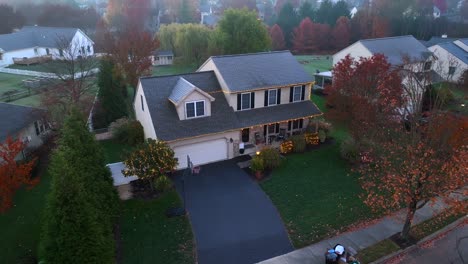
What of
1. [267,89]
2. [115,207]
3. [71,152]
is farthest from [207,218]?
[267,89]

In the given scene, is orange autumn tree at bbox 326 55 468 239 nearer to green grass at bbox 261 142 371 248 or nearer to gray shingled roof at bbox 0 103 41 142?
green grass at bbox 261 142 371 248

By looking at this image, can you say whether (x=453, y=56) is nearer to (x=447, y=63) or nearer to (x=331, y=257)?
(x=447, y=63)

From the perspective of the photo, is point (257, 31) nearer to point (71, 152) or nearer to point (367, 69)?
point (367, 69)

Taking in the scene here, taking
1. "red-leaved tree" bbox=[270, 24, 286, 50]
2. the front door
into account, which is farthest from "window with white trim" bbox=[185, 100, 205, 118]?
"red-leaved tree" bbox=[270, 24, 286, 50]

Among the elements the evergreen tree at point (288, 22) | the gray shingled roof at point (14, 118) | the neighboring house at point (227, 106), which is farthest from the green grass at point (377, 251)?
the evergreen tree at point (288, 22)

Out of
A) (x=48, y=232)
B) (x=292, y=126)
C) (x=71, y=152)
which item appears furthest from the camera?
(x=292, y=126)

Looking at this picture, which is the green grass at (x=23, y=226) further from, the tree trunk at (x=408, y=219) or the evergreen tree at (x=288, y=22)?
the evergreen tree at (x=288, y=22)
